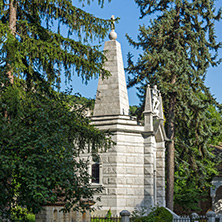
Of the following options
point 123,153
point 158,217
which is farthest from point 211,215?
point 123,153

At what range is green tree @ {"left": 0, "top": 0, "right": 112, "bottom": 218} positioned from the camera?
356 inches

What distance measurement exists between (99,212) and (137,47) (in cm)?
1194

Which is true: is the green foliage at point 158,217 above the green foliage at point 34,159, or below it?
below

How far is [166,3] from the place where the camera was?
2708 centimetres

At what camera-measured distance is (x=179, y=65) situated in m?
25.3

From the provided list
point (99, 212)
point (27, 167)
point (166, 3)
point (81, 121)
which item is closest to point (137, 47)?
point (166, 3)

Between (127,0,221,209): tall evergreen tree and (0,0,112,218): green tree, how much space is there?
11229mm

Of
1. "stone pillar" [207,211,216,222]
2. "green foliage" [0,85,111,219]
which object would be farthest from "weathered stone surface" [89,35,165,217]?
"green foliage" [0,85,111,219]

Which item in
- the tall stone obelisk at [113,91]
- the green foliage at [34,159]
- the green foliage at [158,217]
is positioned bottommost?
the green foliage at [158,217]

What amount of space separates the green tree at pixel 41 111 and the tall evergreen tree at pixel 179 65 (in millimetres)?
11229

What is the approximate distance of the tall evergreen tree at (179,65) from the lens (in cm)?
2506

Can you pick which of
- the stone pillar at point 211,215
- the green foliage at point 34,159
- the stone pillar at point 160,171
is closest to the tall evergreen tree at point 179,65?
the stone pillar at point 160,171

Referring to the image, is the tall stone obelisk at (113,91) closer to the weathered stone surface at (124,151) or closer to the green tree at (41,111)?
the weathered stone surface at (124,151)

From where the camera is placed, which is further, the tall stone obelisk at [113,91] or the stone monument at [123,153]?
the tall stone obelisk at [113,91]
